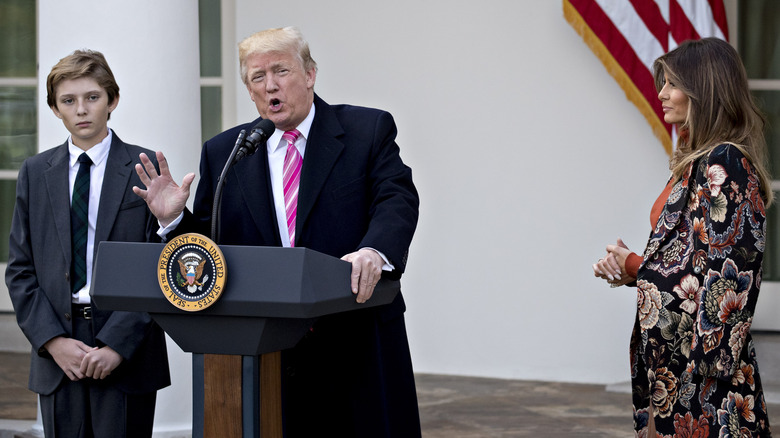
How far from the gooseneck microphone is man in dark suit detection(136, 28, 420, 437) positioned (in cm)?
30

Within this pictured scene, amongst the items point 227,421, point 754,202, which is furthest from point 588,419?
point 227,421

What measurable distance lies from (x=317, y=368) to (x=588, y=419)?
2869mm

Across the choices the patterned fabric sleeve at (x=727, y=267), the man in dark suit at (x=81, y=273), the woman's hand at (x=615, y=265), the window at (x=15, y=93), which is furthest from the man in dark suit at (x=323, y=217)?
the window at (x=15, y=93)

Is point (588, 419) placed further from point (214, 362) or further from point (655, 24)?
point (214, 362)

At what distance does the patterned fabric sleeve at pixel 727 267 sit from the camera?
2.81 meters

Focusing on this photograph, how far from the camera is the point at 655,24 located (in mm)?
5797

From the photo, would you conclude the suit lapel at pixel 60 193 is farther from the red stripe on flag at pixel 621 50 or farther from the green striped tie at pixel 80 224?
the red stripe on flag at pixel 621 50

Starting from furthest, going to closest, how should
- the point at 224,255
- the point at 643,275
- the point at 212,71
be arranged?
the point at 212,71, the point at 643,275, the point at 224,255

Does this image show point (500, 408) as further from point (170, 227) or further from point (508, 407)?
point (170, 227)

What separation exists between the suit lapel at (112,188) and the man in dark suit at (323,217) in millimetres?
475

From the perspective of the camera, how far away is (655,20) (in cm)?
580

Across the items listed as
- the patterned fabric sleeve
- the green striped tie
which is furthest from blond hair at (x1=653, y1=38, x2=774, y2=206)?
the green striped tie

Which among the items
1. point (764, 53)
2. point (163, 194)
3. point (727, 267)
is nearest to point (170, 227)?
point (163, 194)

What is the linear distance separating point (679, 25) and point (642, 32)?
0.22m
